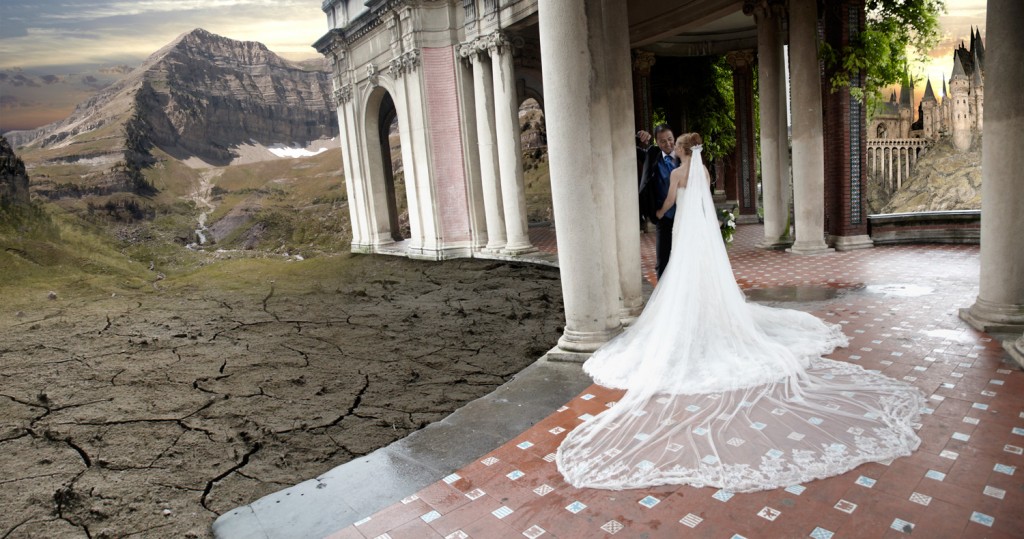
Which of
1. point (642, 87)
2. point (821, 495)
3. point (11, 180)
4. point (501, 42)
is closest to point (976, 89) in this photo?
point (642, 87)

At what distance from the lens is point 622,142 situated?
6.34 meters

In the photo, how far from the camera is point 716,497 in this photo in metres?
3.06

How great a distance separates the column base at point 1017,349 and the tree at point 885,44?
25.4 feet

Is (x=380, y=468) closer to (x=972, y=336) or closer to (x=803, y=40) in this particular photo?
(x=972, y=336)

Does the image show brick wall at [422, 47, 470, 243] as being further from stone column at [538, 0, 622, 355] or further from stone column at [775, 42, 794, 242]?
stone column at [538, 0, 622, 355]

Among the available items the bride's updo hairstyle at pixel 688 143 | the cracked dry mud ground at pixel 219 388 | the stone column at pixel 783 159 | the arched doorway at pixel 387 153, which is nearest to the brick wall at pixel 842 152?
the stone column at pixel 783 159

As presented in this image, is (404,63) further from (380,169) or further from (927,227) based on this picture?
(927,227)

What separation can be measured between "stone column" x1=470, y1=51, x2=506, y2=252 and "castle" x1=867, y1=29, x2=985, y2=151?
59808mm

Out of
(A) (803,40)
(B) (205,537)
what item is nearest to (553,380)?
(B) (205,537)

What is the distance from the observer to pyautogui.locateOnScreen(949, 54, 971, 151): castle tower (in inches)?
2547

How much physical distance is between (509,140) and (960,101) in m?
74.5

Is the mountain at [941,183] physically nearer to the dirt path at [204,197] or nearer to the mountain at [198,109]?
the mountain at [198,109]

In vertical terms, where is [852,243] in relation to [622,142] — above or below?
below

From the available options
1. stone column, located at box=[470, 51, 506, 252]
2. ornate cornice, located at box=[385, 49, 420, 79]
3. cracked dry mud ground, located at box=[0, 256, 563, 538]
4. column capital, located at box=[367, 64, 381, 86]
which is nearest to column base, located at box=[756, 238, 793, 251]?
cracked dry mud ground, located at box=[0, 256, 563, 538]
